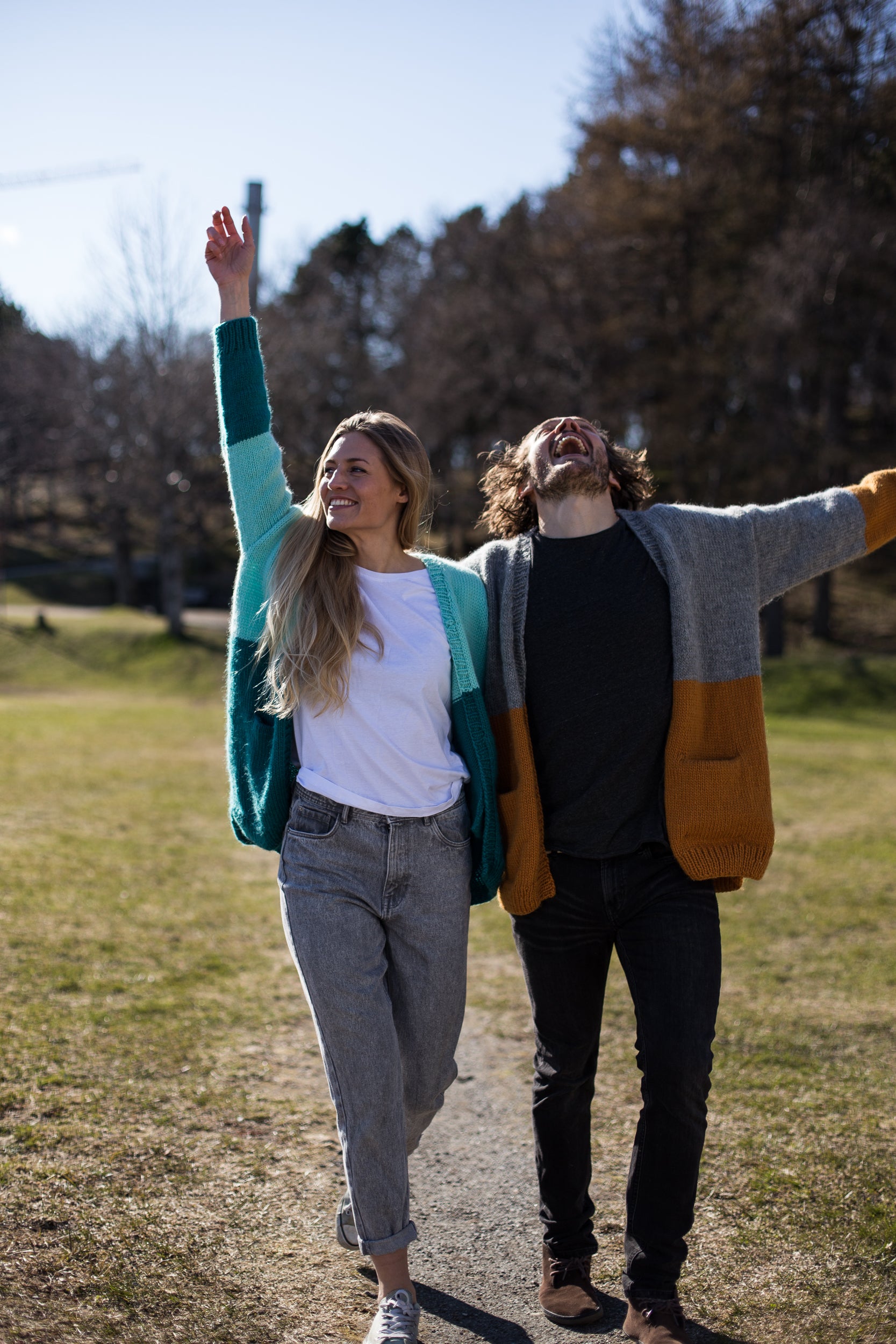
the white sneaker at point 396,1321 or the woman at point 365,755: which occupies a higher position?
the woman at point 365,755

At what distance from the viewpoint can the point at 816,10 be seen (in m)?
21.4

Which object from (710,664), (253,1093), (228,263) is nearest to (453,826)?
(710,664)

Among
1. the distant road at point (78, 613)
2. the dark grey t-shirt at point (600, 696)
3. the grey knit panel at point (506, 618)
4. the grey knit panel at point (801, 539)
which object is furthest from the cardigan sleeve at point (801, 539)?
the distant road at point (78, 613)

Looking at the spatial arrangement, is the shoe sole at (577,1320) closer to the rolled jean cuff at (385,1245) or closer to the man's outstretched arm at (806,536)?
the rolled jean cuff at (385,1245)

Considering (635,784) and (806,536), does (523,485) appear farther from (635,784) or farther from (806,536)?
(635,784)

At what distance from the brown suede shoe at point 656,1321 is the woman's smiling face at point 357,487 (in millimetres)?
1987

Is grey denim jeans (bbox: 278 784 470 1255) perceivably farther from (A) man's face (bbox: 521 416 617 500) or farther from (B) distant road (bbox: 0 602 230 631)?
(B) distant road (bbox: 0 602 230 631)

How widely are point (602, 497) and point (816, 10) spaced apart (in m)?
23.2

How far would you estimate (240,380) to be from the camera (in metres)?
2.93

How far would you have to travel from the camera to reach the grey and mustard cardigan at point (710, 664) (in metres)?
2.72

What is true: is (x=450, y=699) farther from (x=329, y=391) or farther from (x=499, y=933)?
(x=329, y=391)

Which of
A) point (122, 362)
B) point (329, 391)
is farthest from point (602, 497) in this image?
point (329, 391)

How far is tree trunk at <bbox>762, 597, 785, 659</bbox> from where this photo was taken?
23.8 m

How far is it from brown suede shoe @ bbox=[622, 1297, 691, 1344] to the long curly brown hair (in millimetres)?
1953
